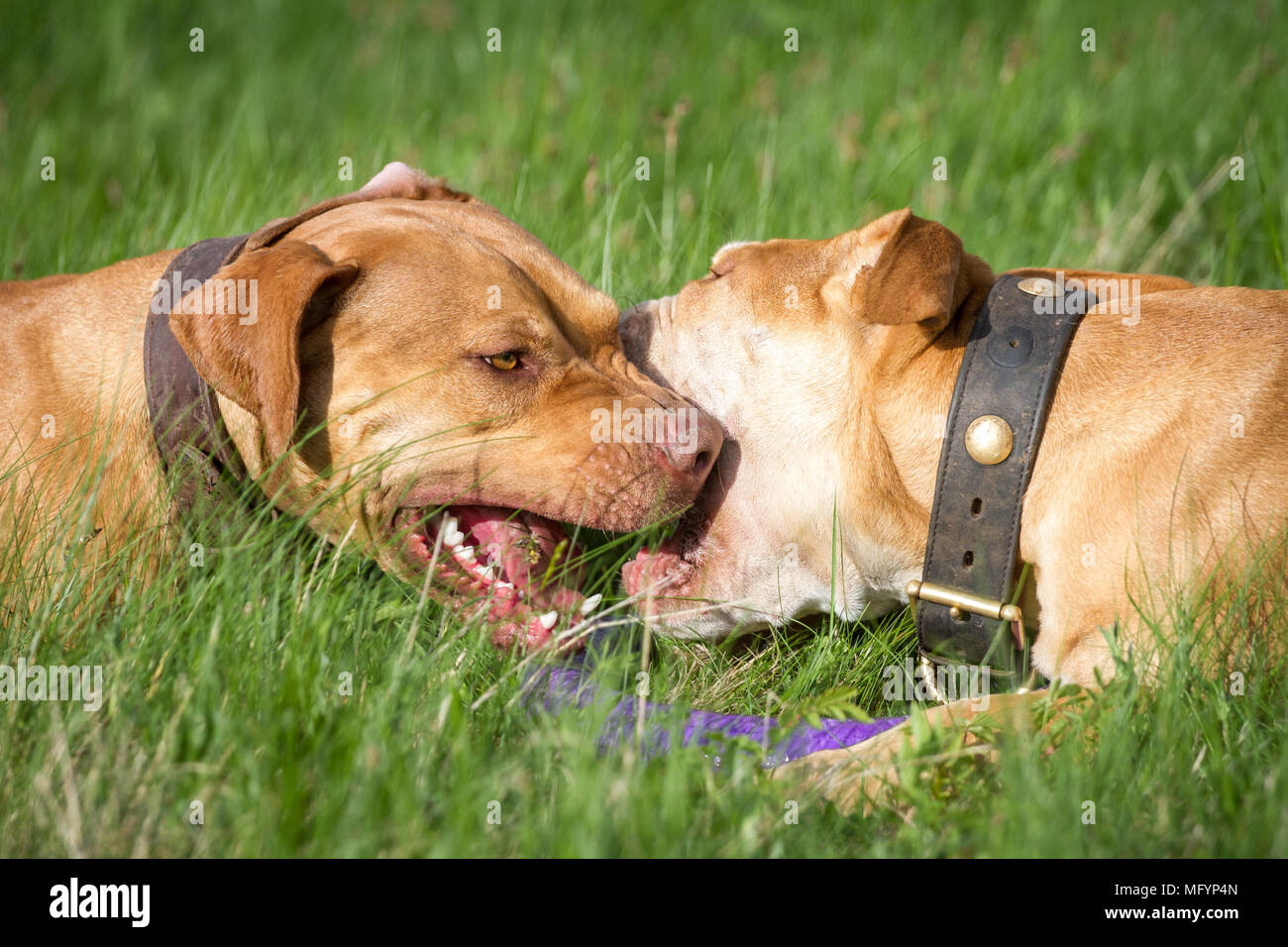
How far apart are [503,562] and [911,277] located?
1307 mm

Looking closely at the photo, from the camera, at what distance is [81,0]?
8.63m

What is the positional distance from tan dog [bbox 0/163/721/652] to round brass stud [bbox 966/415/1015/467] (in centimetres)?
68

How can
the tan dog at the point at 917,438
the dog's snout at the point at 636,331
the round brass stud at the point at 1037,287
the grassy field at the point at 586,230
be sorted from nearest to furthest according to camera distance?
the grassy field at the point at 586,230
the tan dog at the point at 917,438
the round brass stud at the point at 1037,287
the dog's snout at the point at 636,331

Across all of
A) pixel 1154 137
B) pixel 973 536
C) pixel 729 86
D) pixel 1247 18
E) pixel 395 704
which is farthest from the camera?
pixel 1247 18

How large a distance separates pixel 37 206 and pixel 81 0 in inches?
157

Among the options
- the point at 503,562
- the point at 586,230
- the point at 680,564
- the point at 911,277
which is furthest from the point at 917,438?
the point at 586,230

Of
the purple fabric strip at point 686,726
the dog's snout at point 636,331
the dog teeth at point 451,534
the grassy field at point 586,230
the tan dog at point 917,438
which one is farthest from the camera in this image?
the dog's snout at point 636,331

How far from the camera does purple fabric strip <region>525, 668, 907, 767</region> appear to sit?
8.61ft

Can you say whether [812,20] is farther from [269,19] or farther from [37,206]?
[37,206]

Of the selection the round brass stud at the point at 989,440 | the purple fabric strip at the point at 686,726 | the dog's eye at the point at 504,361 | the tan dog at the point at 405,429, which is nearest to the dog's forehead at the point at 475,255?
the tan dog at the point at 405,429

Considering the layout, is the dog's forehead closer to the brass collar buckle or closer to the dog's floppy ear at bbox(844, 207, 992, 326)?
the dog's floppy ear at bbox(844, 207, 992, 326)

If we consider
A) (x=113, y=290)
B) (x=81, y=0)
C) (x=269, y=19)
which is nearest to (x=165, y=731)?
(x=113, y=290)

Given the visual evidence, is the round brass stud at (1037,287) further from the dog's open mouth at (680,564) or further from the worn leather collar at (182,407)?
the worn leather collar at (182,407)

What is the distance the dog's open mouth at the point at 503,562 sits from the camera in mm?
3109
